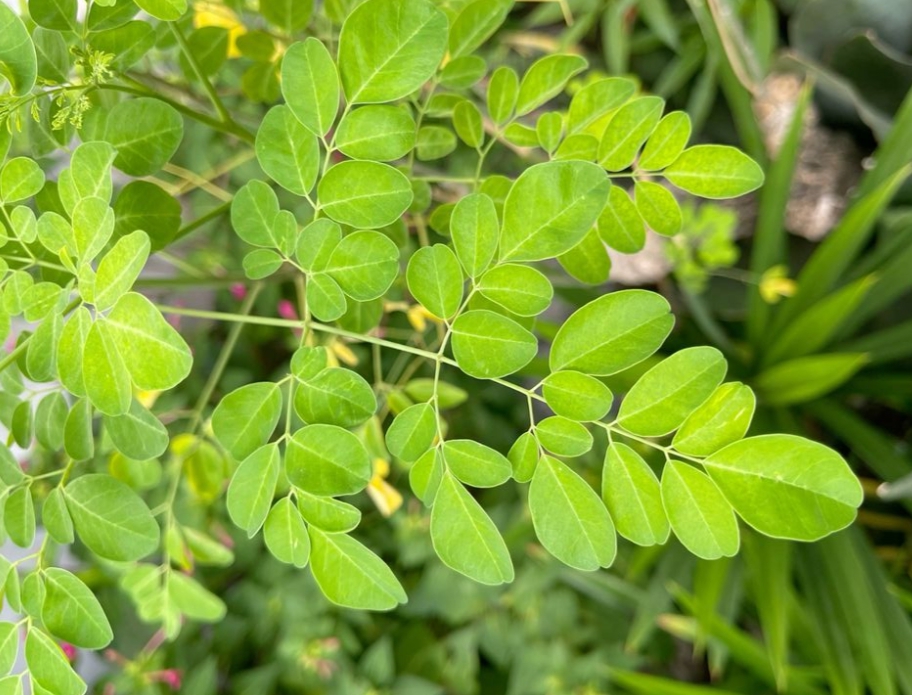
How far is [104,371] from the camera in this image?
35cm

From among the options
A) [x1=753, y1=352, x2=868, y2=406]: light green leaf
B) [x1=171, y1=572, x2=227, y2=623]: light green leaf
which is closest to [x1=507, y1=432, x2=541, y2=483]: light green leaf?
[x1=171, y1=572, x2=227, y2=623]: light green leaf

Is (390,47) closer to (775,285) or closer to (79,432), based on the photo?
(79,432)

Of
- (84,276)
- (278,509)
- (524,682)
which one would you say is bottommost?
(524,682)

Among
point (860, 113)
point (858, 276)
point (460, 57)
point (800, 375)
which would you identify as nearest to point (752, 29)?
point (860, 113)

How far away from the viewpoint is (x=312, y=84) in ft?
1.28

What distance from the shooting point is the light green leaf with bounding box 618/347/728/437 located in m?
0.37

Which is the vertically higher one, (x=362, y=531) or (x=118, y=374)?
(x=118, y=374)

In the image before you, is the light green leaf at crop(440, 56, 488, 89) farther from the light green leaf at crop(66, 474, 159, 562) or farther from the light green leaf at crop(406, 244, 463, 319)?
the light green leaf at crop(66, 474, 159, 562)

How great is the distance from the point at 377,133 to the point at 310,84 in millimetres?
42

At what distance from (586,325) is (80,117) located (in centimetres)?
29

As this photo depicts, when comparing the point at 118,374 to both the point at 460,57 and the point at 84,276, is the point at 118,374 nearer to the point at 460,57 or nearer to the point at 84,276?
the point at 84,276

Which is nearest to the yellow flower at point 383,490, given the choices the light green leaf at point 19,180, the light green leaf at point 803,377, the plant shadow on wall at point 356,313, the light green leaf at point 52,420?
the plant shadow on wall at point 356,313

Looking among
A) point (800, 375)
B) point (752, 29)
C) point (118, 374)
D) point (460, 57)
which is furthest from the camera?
point (752, 29)

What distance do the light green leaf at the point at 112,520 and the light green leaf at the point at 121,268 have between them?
127 mm
